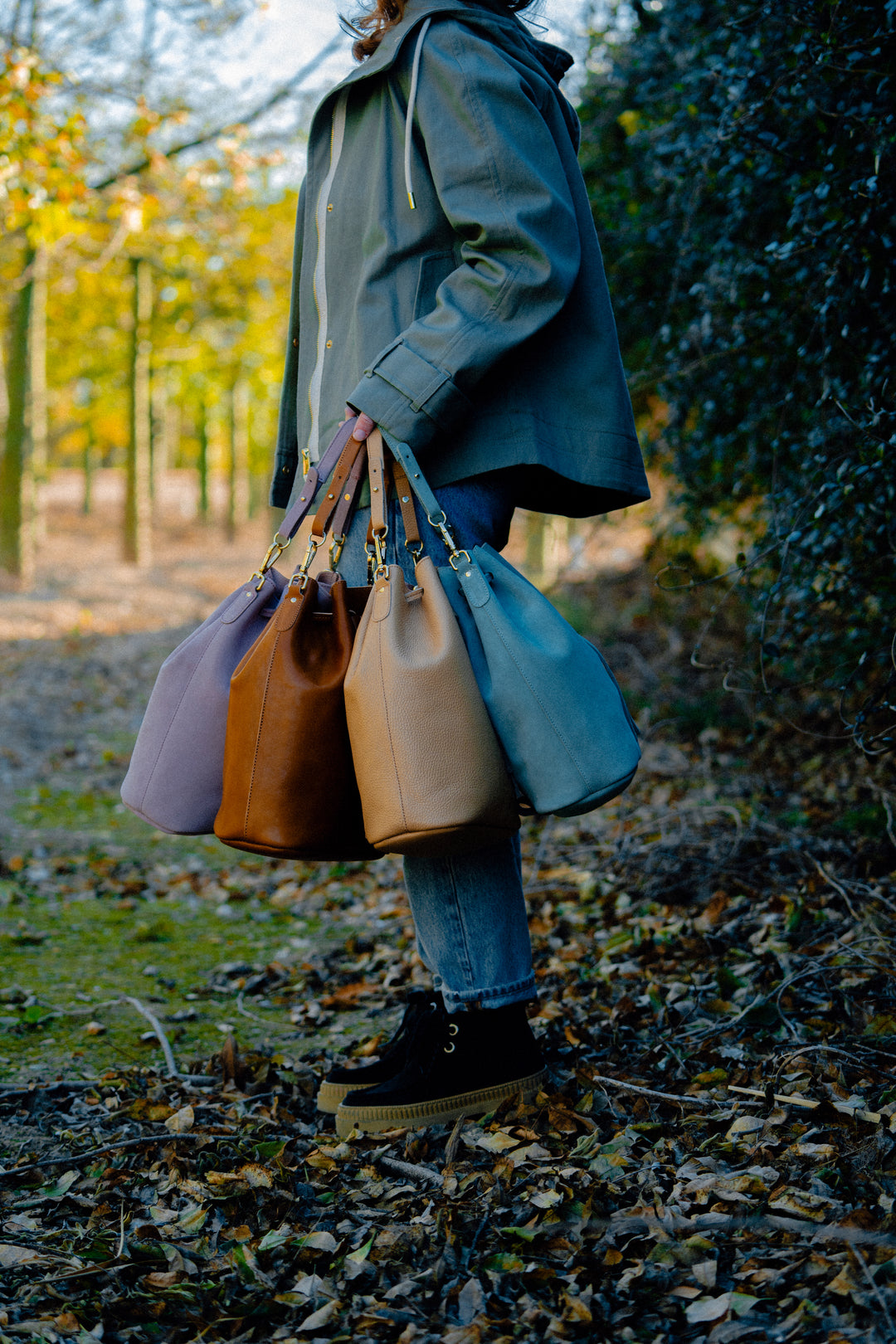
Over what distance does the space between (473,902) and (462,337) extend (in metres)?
1.03

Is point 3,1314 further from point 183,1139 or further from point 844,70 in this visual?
point 844,70

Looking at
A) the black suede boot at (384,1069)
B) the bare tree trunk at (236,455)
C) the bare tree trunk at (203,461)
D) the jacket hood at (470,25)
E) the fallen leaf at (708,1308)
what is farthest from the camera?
the bare tree trunk at (203,461)

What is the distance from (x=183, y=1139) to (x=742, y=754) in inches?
125

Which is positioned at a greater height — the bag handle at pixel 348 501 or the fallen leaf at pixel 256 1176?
the bag handle at pixel 348 501

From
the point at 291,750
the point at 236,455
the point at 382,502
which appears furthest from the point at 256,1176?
the point at 236,455

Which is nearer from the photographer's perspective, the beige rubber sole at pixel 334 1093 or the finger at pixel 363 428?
the finger at pixel 363 428

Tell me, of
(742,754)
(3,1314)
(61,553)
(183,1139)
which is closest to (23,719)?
(742,754)

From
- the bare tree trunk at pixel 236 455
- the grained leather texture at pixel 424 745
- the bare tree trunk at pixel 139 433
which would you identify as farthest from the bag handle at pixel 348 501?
the bare tree trunk at pixel 236 455

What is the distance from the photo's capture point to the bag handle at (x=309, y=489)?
1810mm

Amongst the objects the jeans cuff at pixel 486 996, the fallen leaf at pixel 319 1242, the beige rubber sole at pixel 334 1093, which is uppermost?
the jeans cuff at pixel 486 996

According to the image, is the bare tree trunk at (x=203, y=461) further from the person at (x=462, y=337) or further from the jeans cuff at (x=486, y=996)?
the jeans cuff at (x=486, y=996)

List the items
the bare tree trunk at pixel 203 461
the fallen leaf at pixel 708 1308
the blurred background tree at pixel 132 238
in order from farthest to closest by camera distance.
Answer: the bare tree trunk at pixel 203 461 < the blurred background tree at pixel 132 238 < the fallen leaf at pixel 708 1308

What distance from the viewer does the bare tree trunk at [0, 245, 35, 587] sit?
38.0ft

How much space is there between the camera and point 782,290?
3.15m
